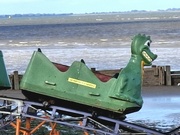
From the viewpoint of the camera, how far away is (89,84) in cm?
930

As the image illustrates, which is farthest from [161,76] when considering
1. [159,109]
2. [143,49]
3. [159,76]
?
[143,49]

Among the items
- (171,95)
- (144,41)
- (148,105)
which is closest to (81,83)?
(144,41)

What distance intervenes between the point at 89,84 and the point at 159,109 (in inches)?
396

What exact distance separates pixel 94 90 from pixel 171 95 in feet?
42.9

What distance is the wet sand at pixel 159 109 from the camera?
1623cm

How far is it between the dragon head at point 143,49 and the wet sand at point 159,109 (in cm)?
→ 591

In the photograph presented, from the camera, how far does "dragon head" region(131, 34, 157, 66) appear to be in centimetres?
929

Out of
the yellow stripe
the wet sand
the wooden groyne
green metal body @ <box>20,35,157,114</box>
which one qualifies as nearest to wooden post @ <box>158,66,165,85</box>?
the wooden groyne

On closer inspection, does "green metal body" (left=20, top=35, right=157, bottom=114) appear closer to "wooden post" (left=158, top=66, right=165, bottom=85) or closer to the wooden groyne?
the wooden groyne

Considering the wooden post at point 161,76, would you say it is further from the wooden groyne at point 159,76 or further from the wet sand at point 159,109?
the wet sand at point 159,109

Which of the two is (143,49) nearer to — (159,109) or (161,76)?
(159,109)

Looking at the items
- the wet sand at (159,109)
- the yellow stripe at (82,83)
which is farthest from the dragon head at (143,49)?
the wet sand at (159,109)

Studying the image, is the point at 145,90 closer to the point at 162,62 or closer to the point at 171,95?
the point at 171,95

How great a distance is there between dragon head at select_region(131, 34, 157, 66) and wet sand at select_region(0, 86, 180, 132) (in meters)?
5.91
